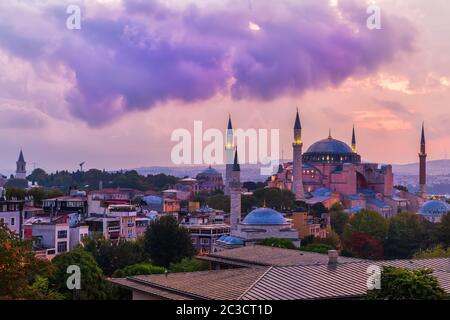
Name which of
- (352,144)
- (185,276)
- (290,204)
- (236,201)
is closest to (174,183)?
(352,144)

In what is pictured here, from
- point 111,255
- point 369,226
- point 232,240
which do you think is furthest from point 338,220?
point 111,255

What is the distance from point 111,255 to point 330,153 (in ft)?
142

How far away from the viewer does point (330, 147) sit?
67.6 m

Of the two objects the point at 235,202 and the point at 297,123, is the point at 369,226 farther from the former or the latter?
the point at 297,123

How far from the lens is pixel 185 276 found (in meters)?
13.3

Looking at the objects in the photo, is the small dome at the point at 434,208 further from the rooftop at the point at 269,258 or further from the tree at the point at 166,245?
the rooftop at the point at 269,258

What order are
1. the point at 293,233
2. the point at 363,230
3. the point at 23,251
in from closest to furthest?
the point at 23,251, the point at 293,233, the point at 363,230

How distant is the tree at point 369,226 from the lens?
3884 cm

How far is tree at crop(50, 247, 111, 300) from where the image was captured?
18516 mm

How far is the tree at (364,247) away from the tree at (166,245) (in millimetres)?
9117

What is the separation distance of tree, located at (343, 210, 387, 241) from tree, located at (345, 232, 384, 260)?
1.68 metres
